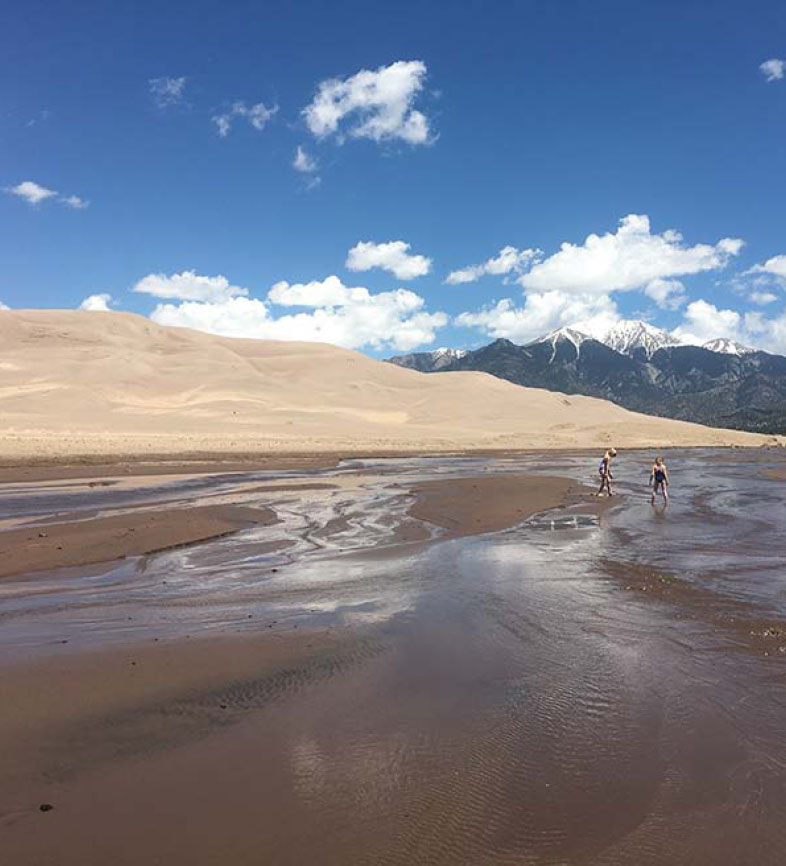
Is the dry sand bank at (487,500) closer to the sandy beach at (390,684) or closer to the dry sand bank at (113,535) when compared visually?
the sandy beach at (390,684)

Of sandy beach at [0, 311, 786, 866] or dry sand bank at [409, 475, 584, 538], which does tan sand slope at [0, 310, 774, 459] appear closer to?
dry sand bank at [409, 475, 584, 538]

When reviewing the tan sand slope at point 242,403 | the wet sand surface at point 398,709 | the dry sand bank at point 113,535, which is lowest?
the wet sand surface at point 398,709

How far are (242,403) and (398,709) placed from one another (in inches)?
3096

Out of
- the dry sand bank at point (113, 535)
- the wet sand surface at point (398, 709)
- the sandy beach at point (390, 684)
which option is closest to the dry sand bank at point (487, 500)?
the sandy beach at point (390, 684)

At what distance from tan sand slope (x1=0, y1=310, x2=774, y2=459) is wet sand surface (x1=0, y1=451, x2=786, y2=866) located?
3355 cm

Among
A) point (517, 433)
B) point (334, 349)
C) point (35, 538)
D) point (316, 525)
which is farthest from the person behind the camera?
point (334, 349)

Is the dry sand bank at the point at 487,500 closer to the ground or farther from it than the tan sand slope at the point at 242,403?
closer to the ground

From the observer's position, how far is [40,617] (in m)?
9.39

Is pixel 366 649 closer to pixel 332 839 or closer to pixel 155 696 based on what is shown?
pixel 155 696

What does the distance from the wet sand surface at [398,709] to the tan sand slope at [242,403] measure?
3355cm

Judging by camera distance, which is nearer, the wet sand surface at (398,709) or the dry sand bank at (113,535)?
the wet sand surface at (398,709)

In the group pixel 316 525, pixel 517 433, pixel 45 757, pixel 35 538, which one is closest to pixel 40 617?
pixel 45 757

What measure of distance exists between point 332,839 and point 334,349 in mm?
146362

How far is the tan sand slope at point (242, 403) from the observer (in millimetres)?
54344
